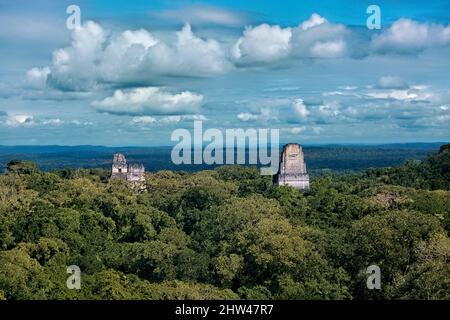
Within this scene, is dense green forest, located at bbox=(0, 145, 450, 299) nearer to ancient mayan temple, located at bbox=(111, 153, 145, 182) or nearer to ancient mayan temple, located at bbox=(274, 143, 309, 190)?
ancient mayan temple, located at bbox=(274, 143, 309, 190)

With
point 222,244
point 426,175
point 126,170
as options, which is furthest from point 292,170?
point 222,244

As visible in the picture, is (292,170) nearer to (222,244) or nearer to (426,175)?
(426,175)

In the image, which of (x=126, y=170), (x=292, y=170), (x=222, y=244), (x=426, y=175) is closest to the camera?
(x=222, y=244)

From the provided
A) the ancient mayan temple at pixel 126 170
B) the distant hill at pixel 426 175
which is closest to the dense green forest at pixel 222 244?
the distant hill at pixel 426 175

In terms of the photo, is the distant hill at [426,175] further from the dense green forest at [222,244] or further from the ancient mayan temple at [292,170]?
the ancient mayan temple at [292,170]

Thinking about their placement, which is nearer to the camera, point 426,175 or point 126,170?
point 426,175

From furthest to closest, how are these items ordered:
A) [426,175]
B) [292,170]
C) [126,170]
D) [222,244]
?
[126,170] → [426,175] → [292,170] → [222,244]

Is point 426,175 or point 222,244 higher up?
point 426,175
